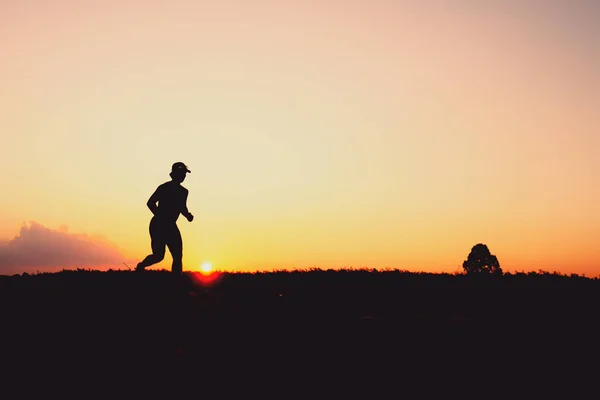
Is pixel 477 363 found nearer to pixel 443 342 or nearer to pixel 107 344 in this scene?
pixel 443 342

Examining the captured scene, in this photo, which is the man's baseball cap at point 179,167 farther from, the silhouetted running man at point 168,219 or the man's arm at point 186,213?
the man's arm at point 186,213

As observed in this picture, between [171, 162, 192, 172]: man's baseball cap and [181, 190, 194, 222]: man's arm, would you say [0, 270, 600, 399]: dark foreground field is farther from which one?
[171, 162, 192, 172]: man's baseball cap

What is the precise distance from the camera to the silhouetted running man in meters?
15.2

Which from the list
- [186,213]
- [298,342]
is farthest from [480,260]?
[298,342]

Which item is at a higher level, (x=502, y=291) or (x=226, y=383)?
(x=502, y=291)

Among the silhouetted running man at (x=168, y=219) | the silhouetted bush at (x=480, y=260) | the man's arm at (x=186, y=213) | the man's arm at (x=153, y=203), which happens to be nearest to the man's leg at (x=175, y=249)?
the silhouetted running man at (x=168, y=219)

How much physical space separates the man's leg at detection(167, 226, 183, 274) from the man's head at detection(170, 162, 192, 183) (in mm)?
1430

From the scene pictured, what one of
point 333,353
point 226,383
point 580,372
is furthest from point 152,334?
point 580,372

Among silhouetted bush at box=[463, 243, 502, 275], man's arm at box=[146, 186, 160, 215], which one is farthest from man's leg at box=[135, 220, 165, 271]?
silhouetted bush at box=[463, 243, 502, 275]

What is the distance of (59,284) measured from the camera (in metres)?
14.9

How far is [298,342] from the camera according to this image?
8508mm

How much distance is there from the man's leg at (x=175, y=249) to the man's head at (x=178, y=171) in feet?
4.69

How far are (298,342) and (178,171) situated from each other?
832 centimetres

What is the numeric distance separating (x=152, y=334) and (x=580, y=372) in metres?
6.58
